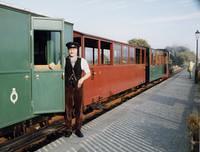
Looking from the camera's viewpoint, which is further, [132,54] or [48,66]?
[132,54]

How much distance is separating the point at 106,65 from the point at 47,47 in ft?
13.9

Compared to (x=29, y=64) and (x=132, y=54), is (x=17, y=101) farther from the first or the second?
(x=132, y=54)

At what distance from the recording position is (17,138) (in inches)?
243

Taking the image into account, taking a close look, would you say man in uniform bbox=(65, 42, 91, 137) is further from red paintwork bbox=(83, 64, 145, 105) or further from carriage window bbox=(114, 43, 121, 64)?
carriage window bbox=(114, 43, 121, 64)

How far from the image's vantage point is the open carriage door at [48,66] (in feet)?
21.4

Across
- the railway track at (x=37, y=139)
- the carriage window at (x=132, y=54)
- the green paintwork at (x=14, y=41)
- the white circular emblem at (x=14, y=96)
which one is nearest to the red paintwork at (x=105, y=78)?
the carriage window at (x=132, y=54)

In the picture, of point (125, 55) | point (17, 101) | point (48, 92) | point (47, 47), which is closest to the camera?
point (17, 101)

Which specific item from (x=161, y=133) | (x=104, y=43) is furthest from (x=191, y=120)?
(x=104, y=43)

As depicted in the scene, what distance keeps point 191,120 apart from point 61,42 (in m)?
3.25

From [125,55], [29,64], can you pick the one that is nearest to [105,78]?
[125,55]

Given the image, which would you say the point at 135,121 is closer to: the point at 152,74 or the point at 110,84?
the point at 110,84

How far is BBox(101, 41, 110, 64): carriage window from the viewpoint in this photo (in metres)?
11.0

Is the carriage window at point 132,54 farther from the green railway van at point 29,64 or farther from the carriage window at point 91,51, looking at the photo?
the green railway van at point 29,64

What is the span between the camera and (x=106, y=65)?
1105 cm
